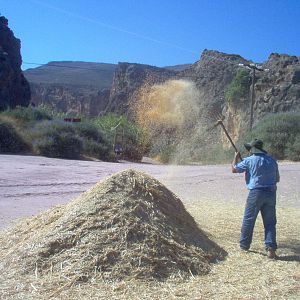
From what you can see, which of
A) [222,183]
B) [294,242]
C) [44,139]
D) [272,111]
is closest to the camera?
[294,242]

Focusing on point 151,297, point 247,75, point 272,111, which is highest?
point 247,75

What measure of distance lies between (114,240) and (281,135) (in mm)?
27850

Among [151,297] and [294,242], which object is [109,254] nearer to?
A: [151,297]

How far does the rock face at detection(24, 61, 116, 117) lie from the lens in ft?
285

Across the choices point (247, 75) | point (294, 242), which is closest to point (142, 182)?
point (294, 242)

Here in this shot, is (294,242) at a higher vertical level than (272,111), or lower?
lower

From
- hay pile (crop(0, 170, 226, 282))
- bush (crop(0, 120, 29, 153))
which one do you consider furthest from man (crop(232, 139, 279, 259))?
bush (crop(0, 120, 29, 153))

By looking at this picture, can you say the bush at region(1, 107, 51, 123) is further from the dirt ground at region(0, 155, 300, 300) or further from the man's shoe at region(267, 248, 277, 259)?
the man's shoe at region(267, 248, 277, 259)

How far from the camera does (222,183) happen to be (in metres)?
16.4

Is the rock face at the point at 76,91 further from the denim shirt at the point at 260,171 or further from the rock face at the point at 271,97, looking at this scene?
the denim shirt at the point at 260,171

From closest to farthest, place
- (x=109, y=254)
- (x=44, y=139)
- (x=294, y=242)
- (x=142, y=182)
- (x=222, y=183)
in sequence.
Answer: (x=109, y=254) < (x=142, y=182) < (x=294, y=242) < (x=222, y=183) < (x=44, y=139)

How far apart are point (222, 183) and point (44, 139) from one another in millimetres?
15360

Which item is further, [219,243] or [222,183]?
[222,183]

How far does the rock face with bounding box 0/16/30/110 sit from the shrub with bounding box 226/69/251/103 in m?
17.5
